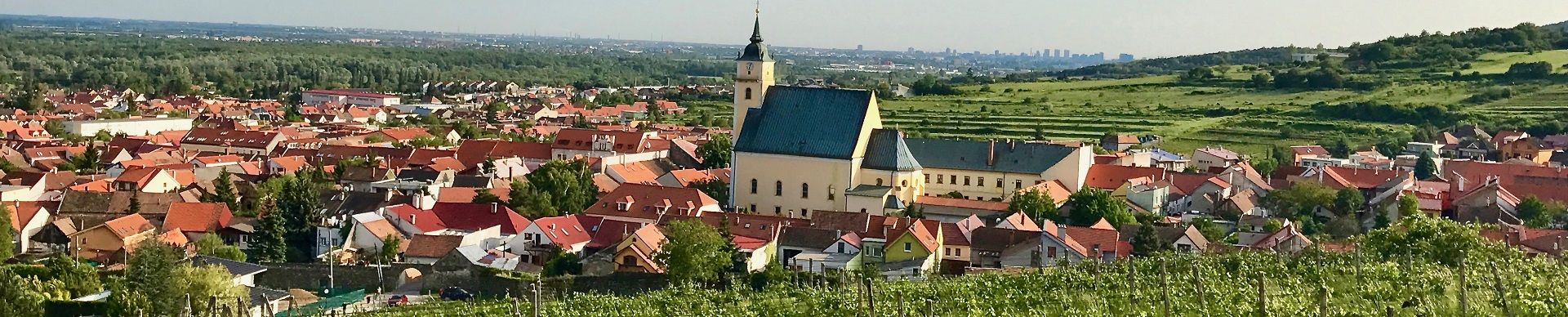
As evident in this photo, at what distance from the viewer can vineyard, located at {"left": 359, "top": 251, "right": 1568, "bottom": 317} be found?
622 inches

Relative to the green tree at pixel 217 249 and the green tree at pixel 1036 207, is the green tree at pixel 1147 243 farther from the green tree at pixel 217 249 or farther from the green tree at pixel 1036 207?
the green tree at pixel 217 249

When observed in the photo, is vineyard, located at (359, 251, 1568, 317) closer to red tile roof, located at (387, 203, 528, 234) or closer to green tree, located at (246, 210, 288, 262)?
green tree, located at (246, 210, 288, 262)

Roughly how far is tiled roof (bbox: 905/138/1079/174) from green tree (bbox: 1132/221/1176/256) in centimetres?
1016

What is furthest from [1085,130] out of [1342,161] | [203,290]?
[203,290]

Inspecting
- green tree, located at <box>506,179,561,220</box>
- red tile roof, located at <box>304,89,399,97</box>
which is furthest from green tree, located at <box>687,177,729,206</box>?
red tile roof, located at <box>304,89,399,97</box>

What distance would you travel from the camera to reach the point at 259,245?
32.4 m

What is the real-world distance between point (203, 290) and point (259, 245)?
8451 mm

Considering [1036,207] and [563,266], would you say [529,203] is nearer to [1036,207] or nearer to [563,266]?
[563,266]

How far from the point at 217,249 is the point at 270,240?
106 centimetres

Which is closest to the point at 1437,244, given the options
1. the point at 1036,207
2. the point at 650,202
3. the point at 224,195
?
the point at 1036,207

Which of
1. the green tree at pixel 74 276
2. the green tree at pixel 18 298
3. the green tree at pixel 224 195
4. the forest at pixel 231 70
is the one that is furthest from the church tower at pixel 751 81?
the forest at pixel 231 70

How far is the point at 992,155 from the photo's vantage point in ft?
138

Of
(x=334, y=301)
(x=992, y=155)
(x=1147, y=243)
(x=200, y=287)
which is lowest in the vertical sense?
(x=334, y=301)

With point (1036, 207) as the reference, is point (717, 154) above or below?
below
